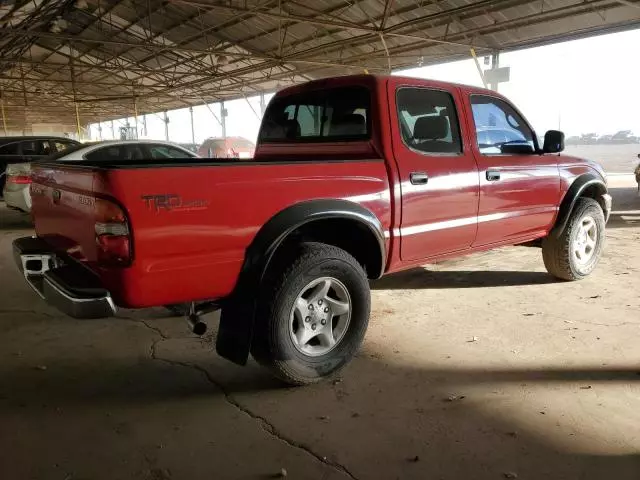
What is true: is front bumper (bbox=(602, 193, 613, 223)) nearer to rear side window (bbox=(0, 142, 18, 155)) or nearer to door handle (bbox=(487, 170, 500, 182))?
door handle (bbox=(487, 170, 500, 182))

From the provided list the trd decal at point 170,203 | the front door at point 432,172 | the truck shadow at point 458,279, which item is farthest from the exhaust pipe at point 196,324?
the truck shadow at point 458,279

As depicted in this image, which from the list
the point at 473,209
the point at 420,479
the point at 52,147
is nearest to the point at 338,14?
the point at 52,147

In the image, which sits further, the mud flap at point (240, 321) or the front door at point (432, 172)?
the front door at point (432, 172)

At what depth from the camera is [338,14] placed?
41.2ft

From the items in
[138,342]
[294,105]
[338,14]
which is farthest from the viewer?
[338,14]

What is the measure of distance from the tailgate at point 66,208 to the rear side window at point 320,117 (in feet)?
5.65

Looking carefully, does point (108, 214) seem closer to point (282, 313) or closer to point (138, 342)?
point (282, 313)

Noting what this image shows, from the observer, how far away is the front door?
10.6 ft

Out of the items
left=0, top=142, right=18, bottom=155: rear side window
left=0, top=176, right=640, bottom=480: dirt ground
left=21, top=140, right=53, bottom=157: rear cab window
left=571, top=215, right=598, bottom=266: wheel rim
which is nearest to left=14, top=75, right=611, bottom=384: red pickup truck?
left=0, top=176, right=640, bottom=480: dirt ground

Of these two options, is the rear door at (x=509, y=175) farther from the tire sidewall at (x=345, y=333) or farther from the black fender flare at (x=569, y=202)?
the tire sidewall at (x=345, y=333)

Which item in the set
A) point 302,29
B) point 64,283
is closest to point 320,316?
point 64,283

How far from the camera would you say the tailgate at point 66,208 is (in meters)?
2.35

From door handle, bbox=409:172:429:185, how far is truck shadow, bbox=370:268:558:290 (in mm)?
1871

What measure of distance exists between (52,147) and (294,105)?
935 centimetres
